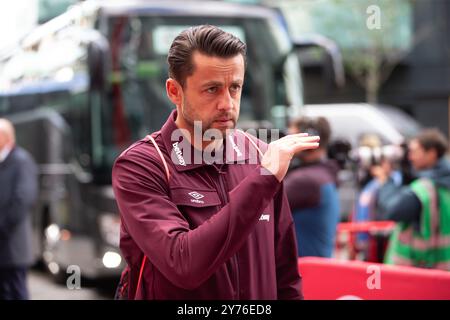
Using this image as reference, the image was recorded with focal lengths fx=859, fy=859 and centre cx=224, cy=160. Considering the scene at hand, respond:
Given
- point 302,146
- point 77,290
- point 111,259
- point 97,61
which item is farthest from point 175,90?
point 77,290

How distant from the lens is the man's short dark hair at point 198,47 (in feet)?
7.93

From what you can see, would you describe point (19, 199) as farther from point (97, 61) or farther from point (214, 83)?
point (214, 83)

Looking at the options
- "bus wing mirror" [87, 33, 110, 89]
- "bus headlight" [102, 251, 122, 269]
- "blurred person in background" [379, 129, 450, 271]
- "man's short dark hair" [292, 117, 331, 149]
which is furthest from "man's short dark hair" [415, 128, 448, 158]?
"bus headlight" [102, 251, 122, 269]

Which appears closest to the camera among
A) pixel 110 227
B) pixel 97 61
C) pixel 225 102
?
pixel 225 102

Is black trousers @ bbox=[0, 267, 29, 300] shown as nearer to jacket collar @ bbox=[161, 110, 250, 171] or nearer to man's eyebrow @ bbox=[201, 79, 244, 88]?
jacket collar @ bbox=[161, 110, 250, 171]

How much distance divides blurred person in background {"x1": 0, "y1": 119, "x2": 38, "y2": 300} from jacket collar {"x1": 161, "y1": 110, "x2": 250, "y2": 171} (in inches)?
188

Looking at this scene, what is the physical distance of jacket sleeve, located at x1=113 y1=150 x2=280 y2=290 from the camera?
86.7 inches

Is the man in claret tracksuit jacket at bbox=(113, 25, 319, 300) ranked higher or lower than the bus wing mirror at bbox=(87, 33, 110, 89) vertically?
lower

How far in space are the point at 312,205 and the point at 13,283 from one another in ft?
9.70

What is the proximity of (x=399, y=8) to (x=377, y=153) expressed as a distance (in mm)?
20199

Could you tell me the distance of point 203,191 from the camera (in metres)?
2.42
